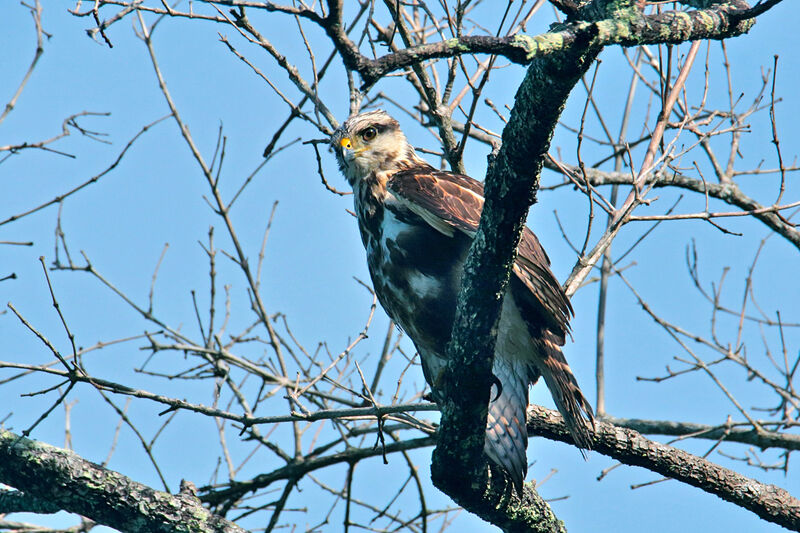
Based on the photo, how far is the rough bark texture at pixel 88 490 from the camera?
3.03 m

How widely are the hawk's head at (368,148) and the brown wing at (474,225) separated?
29 cm

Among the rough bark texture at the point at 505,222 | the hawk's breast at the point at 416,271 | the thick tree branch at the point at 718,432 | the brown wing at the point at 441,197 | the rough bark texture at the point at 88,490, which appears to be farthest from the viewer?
the thick tree branch at the point at 718,432

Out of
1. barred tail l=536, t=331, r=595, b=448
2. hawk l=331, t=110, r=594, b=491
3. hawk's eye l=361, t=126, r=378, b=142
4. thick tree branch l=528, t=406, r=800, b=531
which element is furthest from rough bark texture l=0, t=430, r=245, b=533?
hawk's eye l=361, t=126, r=378, b=142

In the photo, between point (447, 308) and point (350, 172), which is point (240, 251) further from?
point (447, 308)

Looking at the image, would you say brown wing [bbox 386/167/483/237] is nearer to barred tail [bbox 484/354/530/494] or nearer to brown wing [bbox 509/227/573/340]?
brown wing [bbox 509/227/573/340]

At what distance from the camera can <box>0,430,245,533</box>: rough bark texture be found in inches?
119

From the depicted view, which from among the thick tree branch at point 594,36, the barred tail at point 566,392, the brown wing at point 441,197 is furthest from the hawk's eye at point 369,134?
the thick tree branch at point 594,36

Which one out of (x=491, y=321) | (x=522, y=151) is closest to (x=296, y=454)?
(x=491, y=321)

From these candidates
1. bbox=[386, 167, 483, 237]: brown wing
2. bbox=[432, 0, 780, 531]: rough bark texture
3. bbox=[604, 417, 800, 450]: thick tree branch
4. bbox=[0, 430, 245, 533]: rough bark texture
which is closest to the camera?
bbox=[432, 0, 780, 531]: rough bark texture

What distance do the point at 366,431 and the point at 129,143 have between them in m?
2.31

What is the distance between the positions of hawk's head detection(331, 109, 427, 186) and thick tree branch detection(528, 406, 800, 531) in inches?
74.3

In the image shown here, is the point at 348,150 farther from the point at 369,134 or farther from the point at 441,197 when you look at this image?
the point at 441,197

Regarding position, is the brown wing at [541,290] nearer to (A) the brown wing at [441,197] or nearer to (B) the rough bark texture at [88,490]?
(A) the brown wing at [441,197]

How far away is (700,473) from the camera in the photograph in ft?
11.2
